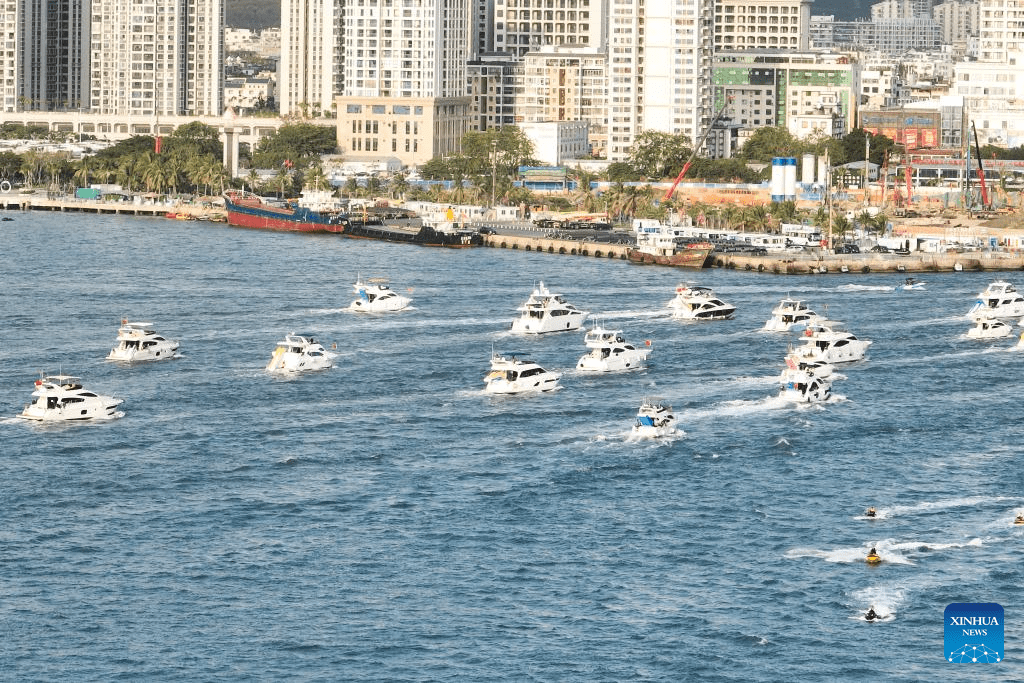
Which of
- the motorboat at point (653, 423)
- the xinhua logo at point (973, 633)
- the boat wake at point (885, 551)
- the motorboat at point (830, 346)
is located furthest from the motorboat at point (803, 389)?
the xinhua logo at point (973, 633)

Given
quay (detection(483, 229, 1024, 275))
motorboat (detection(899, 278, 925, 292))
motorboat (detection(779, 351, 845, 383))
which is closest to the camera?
motorboat (detection(779, 351, 845, 383))

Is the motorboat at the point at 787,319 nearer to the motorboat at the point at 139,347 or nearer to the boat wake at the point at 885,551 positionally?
the motorboat at the point at 139,347

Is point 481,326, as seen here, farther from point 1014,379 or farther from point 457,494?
point 457,494

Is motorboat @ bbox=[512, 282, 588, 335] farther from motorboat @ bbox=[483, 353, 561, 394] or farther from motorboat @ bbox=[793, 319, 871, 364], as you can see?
motorboat @ bbox=[483, 353, 561, 394]

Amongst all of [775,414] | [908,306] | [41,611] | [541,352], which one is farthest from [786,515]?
[908,306]

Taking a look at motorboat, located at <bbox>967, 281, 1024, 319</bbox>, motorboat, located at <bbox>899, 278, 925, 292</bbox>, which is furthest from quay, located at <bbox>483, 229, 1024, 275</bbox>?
motorboat, located at <bbox>967, 281, 1024, 319</bbox>
